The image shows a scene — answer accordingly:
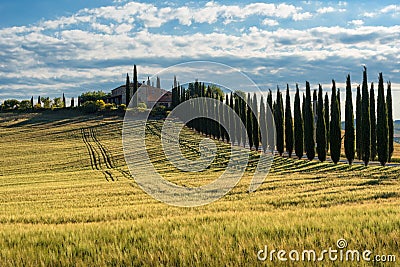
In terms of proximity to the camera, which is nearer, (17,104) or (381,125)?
(381,125)

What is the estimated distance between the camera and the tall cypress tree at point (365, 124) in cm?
4241

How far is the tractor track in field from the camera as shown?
41.1 metres

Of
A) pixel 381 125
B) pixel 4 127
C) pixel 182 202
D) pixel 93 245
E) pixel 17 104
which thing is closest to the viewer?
pixel 93 245

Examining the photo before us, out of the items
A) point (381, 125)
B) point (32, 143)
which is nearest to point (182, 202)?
point (381, 125)

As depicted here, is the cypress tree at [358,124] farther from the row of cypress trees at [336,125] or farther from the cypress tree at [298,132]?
the cypress tree at [298,132]

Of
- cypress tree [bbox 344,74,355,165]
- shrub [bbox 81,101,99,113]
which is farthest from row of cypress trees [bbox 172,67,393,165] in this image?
shrub [bbox 81,101,99,113]

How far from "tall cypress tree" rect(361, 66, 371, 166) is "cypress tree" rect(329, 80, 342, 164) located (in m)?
2.34

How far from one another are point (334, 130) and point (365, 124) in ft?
10.4

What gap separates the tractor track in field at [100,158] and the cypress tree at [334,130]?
64.4 feet

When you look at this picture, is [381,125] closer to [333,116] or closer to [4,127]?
[333,116]

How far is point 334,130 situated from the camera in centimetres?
4547

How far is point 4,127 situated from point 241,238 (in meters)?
93.6

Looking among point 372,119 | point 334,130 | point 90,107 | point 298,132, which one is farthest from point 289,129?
point 90,107

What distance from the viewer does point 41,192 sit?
26.4 meters
